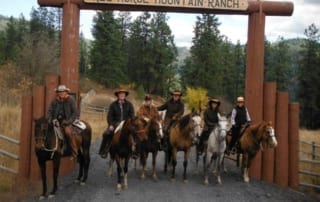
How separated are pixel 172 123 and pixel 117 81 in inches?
2335

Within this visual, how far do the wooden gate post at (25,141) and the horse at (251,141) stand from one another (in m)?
6.16

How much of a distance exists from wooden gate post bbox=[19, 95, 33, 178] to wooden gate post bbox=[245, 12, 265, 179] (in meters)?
6.62

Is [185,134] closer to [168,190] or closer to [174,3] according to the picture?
[168,190]

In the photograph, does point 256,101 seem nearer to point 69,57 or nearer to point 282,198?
point 282,198

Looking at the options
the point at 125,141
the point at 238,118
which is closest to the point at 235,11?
the point at 238,118

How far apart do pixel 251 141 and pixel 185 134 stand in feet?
6.28

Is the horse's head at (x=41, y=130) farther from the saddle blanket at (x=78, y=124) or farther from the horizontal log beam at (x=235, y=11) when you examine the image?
the horizontal log beam at (x=235, y=11)

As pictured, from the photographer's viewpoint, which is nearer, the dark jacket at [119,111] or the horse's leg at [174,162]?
the dark jacket at [119,111]

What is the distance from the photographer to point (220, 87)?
239ft

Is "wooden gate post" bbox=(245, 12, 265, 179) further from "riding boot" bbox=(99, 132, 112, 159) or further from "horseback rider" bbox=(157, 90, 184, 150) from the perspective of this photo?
"riding boot" bbox=(99, 132, 112, 159)

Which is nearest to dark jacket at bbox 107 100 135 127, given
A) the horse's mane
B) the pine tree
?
Answer: the horse's mane

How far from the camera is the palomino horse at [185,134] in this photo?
1338cm

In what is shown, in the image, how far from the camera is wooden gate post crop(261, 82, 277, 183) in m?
14.5

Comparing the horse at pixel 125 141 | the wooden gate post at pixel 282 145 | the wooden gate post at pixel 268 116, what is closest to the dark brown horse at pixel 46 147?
the horse at pixel 125 141
